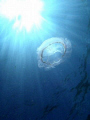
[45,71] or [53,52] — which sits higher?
[53,52]

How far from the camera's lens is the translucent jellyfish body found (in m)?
4.73

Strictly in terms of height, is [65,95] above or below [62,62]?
below

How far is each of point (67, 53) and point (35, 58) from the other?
176cm

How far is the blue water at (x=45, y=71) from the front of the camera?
15.8ft

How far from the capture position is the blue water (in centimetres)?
482

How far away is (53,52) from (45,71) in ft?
3.70

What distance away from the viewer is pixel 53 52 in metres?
4.68

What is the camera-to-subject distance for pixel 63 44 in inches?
189

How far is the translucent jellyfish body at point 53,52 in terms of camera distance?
473 cm

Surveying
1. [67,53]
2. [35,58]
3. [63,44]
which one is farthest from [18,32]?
[67,53]

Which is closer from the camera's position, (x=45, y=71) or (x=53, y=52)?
(x=53, y=52)

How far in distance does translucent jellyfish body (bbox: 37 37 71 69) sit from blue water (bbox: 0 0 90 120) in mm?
225

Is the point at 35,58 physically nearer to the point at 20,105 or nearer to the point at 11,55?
the point at 11,55

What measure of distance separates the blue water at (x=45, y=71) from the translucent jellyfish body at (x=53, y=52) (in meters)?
0.23
